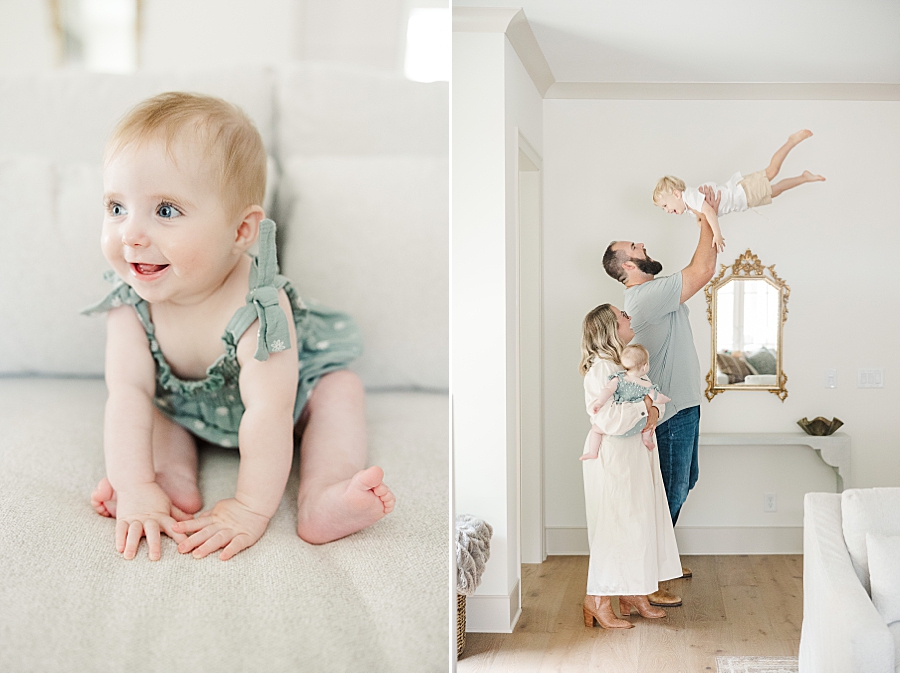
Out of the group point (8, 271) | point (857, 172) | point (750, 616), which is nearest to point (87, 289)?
point (8, 271)

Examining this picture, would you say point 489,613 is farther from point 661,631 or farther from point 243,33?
point 243,33

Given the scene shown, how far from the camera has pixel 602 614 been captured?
2.83m

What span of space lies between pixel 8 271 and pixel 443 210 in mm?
889

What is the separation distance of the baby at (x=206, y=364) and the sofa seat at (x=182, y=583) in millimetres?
37

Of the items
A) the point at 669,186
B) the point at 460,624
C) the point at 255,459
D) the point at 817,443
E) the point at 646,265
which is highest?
the point at 669,186

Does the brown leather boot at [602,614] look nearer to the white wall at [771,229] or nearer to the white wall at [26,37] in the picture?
the white wall at [771,229]

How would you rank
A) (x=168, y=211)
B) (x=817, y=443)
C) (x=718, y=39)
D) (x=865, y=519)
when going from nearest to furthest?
(x=168, y=211) < (x=865, y=519) < (x=718, y=39) < (x=817, y=443)

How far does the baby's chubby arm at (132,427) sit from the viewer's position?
4.65 ft

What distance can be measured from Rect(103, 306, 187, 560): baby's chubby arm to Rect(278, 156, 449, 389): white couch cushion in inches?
13.1

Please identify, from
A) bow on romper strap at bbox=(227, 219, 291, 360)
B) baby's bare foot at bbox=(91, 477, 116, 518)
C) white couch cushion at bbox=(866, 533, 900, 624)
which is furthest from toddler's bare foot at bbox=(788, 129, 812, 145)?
baby's bare foot at bbox=(91, 477, 116, 518)

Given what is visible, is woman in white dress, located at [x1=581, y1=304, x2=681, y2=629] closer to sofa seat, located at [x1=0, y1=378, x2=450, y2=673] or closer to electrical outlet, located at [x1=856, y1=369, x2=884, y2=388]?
sofa seat, located at [x1=0, y1=378, x2=450, y2=673]

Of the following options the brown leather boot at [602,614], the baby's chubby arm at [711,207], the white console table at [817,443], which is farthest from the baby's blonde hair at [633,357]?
the white console table at [817,443]

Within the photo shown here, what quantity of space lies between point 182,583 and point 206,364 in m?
0.43

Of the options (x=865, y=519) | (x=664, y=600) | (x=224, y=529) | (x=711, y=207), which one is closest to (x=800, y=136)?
(x=711, y=207)
